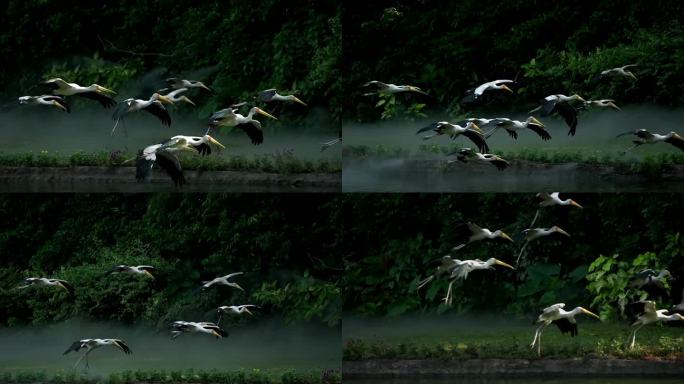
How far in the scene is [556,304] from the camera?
8164mm

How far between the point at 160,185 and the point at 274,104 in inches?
30.8

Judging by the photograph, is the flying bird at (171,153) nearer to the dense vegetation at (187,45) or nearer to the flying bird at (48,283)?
the dense vegetation at (187,45)

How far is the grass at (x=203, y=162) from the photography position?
816 cm

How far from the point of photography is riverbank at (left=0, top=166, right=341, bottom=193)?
8.18m

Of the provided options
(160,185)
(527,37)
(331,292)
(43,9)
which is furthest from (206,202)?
(527,37)

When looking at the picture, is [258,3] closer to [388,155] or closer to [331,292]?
[388,155]

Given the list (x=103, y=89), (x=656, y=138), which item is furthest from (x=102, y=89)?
(x=656, y=138)

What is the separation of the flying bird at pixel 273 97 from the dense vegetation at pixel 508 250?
0.66 m

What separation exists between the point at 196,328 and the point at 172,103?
1261 mm

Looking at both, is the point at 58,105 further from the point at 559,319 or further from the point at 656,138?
the point at 656,138

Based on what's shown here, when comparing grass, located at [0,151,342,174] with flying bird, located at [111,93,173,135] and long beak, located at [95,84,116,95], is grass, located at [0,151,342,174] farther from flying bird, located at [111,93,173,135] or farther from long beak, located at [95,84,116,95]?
long beak, located at [95,84,116,95]

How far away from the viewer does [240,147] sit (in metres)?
8.23

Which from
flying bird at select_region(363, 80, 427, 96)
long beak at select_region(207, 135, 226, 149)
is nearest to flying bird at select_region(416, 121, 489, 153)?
flying bird at select_region(363, 80, 427, 96)

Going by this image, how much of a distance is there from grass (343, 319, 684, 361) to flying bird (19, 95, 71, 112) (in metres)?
2.07
